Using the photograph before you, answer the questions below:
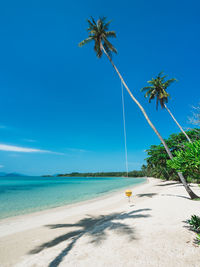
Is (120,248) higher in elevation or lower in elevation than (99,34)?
lower

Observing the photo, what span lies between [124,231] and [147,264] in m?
1.99

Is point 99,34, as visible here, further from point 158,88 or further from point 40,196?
point 40,196

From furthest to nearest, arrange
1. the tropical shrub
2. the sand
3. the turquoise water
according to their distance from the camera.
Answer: the turquoise water < the sand < the tropical shrub

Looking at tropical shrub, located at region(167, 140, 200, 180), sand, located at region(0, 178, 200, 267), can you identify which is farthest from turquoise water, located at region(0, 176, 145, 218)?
tropical shrub, located at region(167, 140, 200, 180)

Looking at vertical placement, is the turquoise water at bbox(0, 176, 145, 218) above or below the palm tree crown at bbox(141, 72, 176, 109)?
below

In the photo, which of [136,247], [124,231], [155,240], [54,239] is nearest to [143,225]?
[124,231]

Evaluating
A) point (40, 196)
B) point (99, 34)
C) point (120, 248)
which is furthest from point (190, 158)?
point (40, 196)

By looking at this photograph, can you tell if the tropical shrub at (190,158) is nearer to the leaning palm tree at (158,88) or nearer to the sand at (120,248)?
the sand at (120,248)

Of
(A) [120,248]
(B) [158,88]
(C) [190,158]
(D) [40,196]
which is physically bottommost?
(D) [40,196]

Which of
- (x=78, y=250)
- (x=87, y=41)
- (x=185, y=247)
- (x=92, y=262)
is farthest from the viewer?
(x=87, y=41)

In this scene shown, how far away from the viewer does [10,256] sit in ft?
15.1

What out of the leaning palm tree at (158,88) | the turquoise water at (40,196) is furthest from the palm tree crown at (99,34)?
the turquoise water at (40,196)

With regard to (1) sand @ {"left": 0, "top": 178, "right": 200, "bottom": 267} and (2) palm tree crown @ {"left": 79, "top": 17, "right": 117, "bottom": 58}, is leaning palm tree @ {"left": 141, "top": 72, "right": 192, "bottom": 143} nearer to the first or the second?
(2) palm tree crown @ {"left": 79, "top": 17, "right": 117, "bottom": 58}

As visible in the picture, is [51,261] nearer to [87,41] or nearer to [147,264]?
[147,264]
